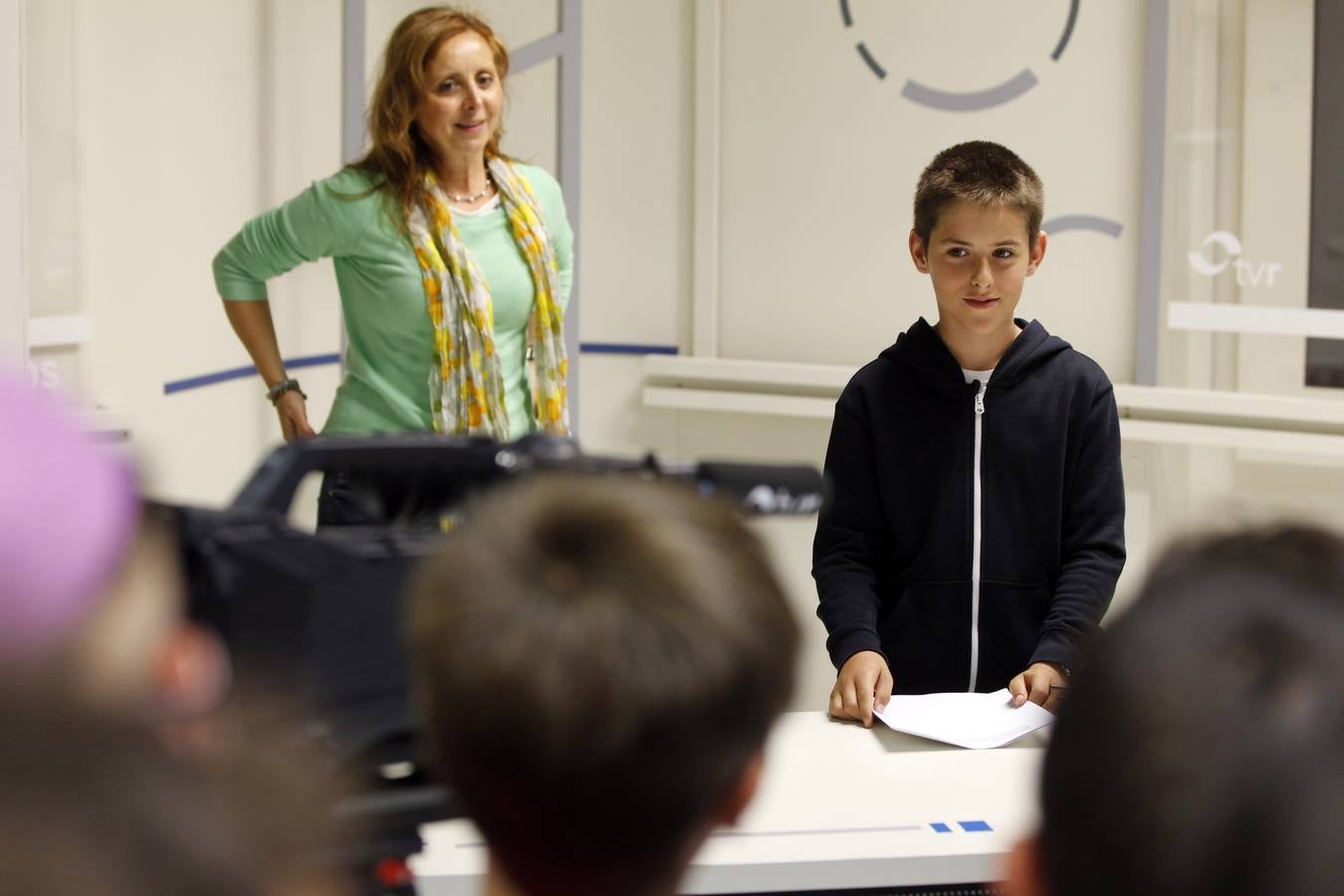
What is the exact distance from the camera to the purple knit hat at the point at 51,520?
1.06 feet

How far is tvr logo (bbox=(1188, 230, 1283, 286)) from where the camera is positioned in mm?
3377

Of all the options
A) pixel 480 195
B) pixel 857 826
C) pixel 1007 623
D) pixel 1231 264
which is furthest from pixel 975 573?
pixel 1231 264

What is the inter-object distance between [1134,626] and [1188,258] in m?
3.19

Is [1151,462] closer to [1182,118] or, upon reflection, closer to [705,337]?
[1182,118]

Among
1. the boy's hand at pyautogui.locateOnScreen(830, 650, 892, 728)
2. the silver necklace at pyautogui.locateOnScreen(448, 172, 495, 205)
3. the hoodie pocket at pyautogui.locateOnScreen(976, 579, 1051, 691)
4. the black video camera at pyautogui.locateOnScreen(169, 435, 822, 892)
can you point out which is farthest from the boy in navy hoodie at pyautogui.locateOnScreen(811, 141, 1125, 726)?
the black video camera at pyautogui.locateOnScreen(169, 435, 822, 892)

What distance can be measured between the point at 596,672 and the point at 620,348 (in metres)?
3.34

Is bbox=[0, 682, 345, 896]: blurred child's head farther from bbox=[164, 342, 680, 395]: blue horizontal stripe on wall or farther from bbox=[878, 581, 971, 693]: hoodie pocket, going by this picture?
bbox=[164, 342, 680, 395]: blue horizontal stripe on wall

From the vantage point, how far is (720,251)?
379cm

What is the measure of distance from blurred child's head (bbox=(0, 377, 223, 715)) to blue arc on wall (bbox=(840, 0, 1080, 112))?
3.32 meters

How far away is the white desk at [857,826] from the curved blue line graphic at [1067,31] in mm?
2350

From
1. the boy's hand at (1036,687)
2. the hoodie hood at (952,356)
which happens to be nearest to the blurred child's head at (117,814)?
the boy's hand at (1036,687)

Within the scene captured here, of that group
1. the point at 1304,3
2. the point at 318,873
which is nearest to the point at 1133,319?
the point at 1304,3

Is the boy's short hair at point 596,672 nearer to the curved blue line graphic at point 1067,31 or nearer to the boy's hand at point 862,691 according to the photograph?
the boy's hand at point 862,691

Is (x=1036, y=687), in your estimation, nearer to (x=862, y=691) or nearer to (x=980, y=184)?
(x=862, y=691)
